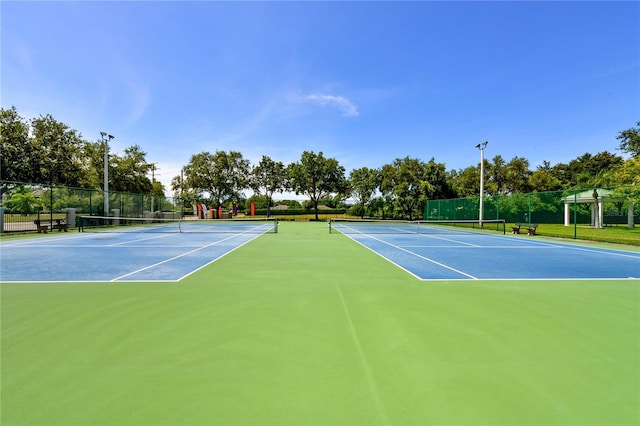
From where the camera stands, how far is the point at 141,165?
34.8 metres

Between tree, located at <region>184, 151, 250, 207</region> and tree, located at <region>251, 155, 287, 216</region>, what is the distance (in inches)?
91.5

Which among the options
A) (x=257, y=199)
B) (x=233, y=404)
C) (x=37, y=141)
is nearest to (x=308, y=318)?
(x=233, y=404)

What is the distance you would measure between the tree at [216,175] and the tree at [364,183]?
1666 cm

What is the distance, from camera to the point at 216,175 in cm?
4178

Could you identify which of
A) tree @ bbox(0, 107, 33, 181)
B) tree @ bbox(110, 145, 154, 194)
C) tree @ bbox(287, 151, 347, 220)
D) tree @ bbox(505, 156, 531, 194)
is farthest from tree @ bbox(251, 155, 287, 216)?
tree @ bbox(505, 156, 531, 194)

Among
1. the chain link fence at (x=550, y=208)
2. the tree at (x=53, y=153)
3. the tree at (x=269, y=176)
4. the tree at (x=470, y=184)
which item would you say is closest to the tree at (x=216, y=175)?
the tree at (x=269, y=176)

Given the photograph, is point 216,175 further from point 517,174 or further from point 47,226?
point 517,174

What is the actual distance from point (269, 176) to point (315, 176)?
709 centimetres

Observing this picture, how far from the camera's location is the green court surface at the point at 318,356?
79.5 inches

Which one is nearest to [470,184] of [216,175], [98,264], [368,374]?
[216,175]

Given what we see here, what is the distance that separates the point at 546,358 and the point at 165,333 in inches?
148

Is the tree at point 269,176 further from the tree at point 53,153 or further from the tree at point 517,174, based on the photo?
the tree at point 517,174

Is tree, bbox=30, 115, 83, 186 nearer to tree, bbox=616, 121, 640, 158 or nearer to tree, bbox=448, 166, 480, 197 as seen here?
tree, bbox=448, 166, 480, 197

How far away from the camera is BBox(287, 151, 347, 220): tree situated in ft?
134
